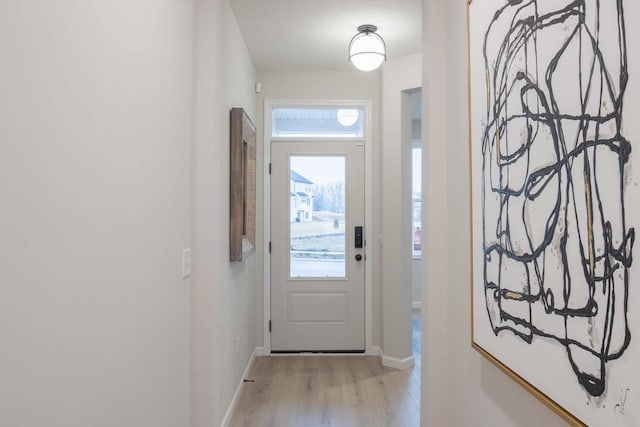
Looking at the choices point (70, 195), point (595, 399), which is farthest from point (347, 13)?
point (595, 399)

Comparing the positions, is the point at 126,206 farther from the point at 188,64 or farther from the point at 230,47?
the point at 230,47

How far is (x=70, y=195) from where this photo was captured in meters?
1.02

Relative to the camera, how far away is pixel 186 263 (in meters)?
1.92

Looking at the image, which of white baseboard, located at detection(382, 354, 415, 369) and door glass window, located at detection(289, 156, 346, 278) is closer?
white baseboard, located at detection(382, 354, 415, 369)

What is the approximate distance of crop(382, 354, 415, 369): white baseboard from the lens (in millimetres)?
3752

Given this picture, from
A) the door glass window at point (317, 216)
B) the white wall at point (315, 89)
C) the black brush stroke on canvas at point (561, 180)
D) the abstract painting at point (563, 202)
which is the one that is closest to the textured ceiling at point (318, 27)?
the white wall at point (315, 89)

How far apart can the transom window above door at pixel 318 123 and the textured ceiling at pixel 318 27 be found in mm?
473

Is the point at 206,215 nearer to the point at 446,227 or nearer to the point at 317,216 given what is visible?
the point at 446,227

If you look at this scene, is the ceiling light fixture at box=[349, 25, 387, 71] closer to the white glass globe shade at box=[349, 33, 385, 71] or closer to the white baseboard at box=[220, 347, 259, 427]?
the white glass globe shade at box=[349, 33, 385, 71]

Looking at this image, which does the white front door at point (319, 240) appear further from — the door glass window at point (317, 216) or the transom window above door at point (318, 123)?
the transom window above door at point (318, 123)

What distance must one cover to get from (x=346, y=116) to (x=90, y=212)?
3322mm

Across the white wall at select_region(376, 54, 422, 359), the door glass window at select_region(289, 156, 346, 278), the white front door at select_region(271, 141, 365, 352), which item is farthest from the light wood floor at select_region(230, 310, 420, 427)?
the door glass window at select_region(289, 156, 346, 278)

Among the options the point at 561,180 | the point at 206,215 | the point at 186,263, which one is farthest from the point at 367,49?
the point at 561,180

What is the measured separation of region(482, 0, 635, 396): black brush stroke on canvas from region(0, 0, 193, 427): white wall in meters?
1.13
